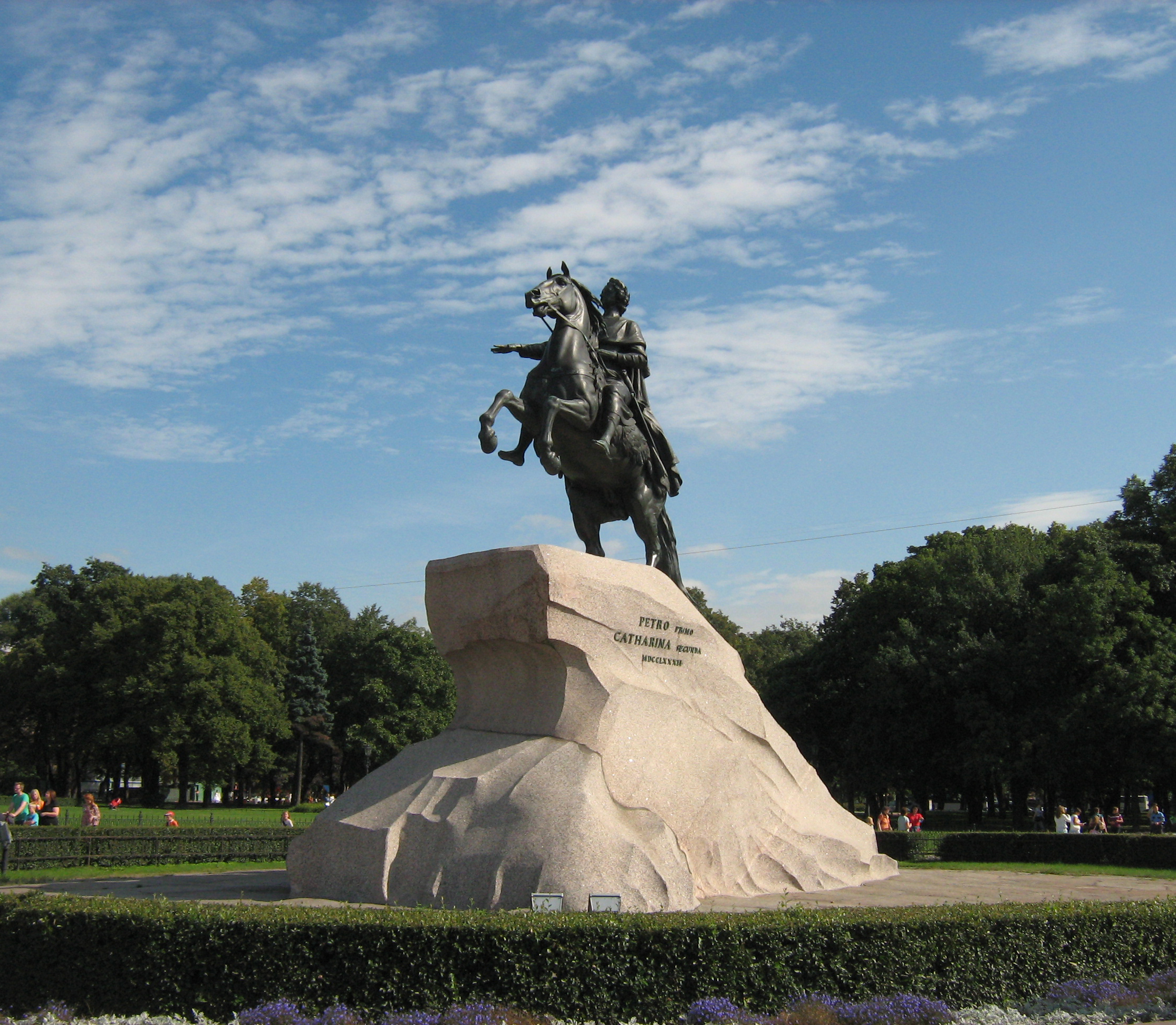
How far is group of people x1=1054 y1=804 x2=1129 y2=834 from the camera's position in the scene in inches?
1107

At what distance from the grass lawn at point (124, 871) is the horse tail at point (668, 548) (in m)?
7.40

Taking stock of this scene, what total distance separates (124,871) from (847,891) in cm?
1118

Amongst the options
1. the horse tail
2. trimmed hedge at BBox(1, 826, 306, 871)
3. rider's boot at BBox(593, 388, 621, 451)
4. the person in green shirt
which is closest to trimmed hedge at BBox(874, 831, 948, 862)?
the horse tail

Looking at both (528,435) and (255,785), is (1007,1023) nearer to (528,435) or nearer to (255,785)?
(528,435)

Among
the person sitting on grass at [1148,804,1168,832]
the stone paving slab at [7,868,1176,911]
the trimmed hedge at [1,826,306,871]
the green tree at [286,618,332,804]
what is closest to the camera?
the stone paving slab at [7,868,1176,911]

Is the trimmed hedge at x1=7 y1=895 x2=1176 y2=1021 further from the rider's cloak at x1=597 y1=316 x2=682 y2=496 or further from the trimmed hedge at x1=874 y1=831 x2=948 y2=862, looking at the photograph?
the trimmed hedge at x1=874 y1=831 x2=948 y2=862

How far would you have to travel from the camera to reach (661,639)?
12.5 meters

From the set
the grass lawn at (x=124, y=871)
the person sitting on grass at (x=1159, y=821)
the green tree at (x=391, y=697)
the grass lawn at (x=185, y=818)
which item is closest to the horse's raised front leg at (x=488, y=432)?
the grass lawn at (x=124, y=871)

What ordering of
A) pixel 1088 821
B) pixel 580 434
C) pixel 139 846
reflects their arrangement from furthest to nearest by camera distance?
pixel 1088 821 → pixel 139 846 → pixel 580 434

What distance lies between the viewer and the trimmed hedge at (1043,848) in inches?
880

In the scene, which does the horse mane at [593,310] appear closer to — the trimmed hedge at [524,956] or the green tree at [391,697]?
the trimmed hedge at [524,956]

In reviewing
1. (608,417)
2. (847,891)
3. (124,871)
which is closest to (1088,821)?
(847,891)

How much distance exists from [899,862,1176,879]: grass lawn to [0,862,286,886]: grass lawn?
10.1 meters

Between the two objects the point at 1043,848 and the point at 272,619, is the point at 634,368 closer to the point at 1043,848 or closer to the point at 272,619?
the point at 1043,848
